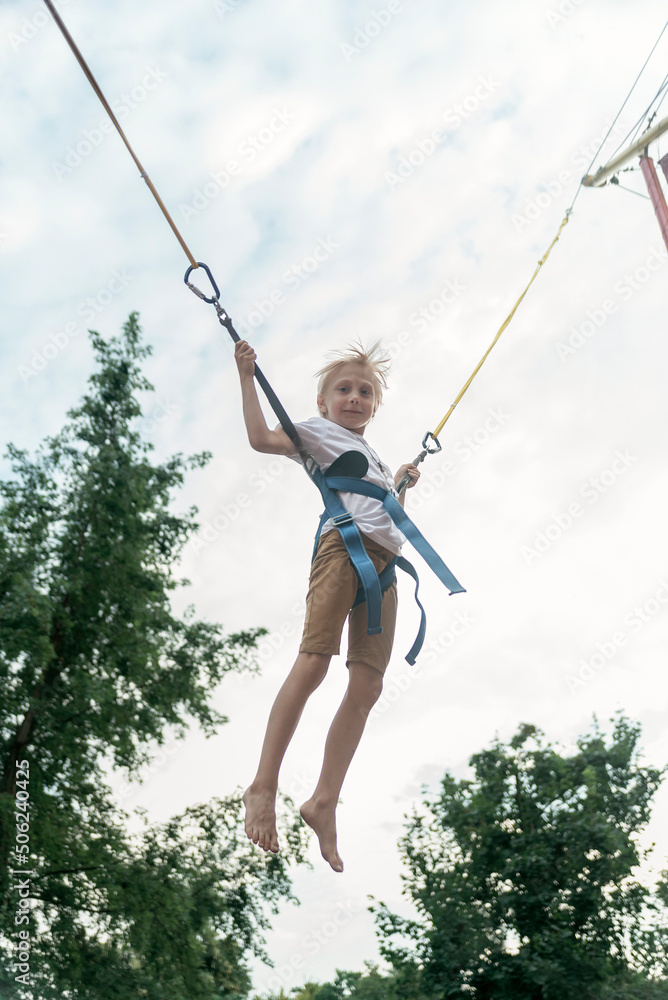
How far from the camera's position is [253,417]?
9.82 ft

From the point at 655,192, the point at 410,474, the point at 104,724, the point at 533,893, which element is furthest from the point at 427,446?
the point at 533,893

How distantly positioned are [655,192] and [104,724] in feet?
31.2

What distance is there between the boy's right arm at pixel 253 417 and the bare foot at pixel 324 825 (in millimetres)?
1151

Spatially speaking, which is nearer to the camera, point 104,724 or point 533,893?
point 104,724

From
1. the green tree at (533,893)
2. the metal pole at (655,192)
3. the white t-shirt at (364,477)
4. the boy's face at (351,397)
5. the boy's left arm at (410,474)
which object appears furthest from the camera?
the green tree at (533,893)

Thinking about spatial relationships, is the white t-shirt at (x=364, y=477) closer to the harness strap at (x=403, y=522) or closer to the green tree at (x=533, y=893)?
the harness strap at (x=403, y=522)

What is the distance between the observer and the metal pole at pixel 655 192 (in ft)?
25.2

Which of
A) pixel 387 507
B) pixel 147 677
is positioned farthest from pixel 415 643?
pixel 147 677

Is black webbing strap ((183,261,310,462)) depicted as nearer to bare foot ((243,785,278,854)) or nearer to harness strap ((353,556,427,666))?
harness strap ((353,556,427,666))

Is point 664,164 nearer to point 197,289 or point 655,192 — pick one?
point 655,192

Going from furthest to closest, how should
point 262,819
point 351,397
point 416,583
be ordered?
point 351,397 → point 416,583 → point 262,819

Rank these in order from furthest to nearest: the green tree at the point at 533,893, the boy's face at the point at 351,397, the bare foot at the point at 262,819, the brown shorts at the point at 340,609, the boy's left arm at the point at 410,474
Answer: the green tree at the point at 533,893
the boy's left arm at the point at 410,474
the boy's face at the point at 351,397
the brown shorts at the point at 340,609
the bare foot at the point at 262,819

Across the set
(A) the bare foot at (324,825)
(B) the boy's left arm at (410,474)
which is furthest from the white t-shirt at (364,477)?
(A) the bare foot at (324,825)

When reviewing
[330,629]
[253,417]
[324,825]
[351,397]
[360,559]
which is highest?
[351,397]
